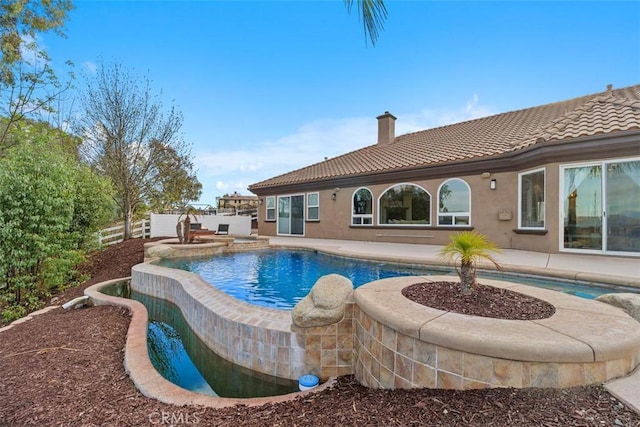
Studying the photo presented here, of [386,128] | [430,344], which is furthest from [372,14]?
[386,128]

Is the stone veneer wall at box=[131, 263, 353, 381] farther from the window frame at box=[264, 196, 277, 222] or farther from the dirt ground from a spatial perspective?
the window frame at box=[264, 196, 277, 222]

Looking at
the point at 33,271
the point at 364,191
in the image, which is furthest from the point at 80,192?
the point at 364,191

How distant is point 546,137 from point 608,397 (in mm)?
8091

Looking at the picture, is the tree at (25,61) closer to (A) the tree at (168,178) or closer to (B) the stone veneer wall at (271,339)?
(A) the tree at (168,178)

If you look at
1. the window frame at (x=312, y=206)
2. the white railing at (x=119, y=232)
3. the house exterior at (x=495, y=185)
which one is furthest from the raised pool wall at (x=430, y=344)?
the window frame at (x=312, y=206)

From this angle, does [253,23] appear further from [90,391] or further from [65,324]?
[90,391]

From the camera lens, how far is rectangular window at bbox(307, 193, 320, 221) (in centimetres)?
1505

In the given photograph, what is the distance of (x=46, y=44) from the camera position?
1020 centimetres

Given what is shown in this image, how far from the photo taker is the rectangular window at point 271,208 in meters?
17.2

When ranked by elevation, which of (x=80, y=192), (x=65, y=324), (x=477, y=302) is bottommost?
(x=65, y=324)

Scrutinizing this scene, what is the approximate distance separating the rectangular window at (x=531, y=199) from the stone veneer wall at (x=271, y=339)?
26.0 feet

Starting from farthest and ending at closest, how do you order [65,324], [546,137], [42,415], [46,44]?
[46,44]
[546,137]
[65,324]
[42,415]

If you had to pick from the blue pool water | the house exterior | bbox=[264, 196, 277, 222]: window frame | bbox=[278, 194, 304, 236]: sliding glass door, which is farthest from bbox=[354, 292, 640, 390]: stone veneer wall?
bbox=[264, 196, 277, 222]: window frame

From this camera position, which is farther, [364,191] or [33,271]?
[364,191]
